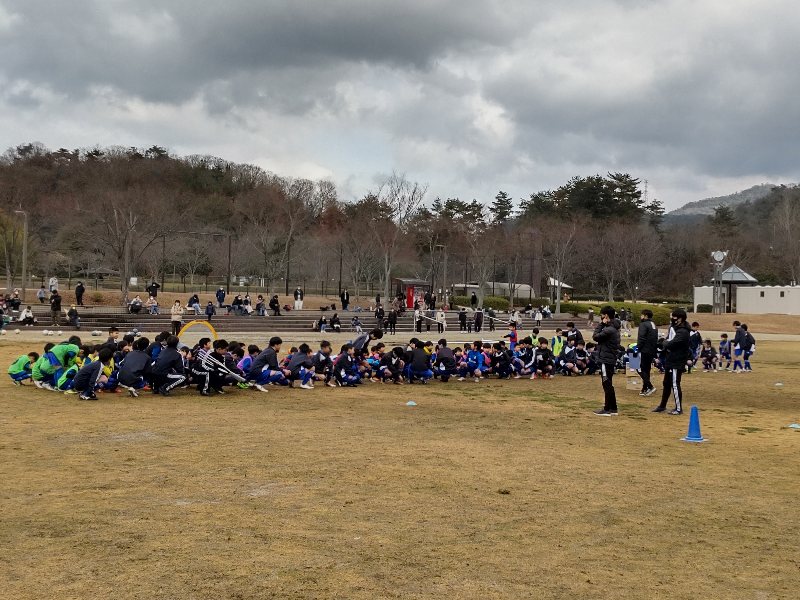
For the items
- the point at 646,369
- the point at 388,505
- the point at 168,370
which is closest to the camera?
the point at 388,505

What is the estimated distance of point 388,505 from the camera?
20.4ft

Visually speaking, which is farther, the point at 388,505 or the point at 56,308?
the point at 56,308

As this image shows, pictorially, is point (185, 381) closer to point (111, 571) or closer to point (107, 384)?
point (107, 384)

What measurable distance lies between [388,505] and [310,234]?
193 feet

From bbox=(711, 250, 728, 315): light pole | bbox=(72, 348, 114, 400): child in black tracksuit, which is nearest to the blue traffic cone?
bbox=(72, 348, 114, 400): child in black tracksuit

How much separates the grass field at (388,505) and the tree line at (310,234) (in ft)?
125

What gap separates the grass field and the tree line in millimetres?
38018

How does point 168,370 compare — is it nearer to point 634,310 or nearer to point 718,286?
point 634,310

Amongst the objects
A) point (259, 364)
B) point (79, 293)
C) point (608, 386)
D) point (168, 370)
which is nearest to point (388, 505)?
point (608, 386)

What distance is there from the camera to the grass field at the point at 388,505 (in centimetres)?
454

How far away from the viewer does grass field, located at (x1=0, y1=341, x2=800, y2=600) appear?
4.54m

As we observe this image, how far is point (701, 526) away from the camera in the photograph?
5820 mm

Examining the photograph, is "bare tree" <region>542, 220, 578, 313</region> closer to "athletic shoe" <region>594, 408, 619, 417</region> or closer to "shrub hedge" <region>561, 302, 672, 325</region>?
"shrub hedge" <region>561, 302, 672, 325</region>

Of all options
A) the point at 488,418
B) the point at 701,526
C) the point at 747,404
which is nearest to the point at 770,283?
the point at 747,404
